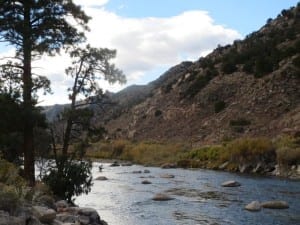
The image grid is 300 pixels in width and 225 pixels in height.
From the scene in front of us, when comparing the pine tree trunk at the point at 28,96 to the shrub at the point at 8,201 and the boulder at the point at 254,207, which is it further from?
the boulder at the point at 254,207

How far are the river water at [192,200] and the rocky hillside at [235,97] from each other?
19338mm

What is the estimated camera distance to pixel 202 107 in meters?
82.8

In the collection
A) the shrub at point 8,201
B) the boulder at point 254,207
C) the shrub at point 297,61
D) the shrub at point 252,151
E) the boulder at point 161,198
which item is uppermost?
the shrub at point 297,61

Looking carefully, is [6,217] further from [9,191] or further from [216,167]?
[216,167]


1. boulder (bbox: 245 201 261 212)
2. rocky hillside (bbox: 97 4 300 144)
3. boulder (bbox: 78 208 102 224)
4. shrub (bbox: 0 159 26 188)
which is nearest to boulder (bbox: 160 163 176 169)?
rocky hillside (bbox: 97 4 300 144)

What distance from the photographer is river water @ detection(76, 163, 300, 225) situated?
74.5 feet

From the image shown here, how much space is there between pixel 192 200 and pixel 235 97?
49809 mm

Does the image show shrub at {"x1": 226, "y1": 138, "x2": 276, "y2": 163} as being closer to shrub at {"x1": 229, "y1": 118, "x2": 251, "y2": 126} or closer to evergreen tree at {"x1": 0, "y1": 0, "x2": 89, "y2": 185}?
shrub at {"x1": 229, "y1": 118, "x2": 251, "y2": 126}

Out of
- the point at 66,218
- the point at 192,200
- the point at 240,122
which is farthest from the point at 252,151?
the point at 66,218

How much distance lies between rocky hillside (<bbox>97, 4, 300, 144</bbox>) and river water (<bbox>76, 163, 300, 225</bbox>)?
63.4ft

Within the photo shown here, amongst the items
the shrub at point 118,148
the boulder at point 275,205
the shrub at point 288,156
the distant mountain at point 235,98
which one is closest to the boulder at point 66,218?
the boulder at point 275,205

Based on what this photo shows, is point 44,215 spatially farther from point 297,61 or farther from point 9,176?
point 297,61

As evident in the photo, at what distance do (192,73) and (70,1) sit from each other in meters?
77.3

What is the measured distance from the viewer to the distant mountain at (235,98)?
6681 cm
